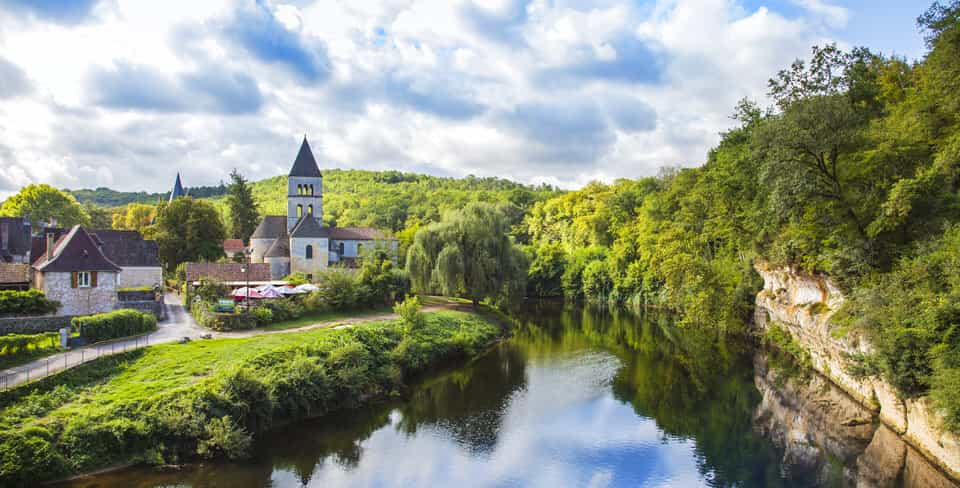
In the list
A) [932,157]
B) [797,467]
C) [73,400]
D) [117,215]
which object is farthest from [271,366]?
[117,215]

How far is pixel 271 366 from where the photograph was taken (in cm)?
2042

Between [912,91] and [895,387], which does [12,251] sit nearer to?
[895,387]

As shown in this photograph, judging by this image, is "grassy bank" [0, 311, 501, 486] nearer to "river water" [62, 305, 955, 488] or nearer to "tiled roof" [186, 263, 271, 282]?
"river water" [62, 305, 955, 488]

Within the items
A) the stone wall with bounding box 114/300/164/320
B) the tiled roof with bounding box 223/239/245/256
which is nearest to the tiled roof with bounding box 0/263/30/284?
the stone wall with bounding box 114/300/164/320

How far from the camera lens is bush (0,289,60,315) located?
2373 centimetres

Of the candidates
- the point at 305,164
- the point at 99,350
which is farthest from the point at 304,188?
the point at 99,350

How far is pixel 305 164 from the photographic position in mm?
51312

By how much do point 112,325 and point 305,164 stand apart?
2989cm

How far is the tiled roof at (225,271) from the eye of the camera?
3859 centimetres

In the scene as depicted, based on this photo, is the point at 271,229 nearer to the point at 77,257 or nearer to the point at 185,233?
the point at 185,233

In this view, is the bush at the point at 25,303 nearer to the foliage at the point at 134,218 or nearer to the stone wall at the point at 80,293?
the stone wall at the point at 80,293

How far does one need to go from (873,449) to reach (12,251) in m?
43.7

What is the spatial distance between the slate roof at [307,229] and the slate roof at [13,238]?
16534 millimetres

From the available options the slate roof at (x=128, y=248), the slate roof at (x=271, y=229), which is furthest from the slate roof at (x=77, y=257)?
the slate roof at (x=271, y=229)
